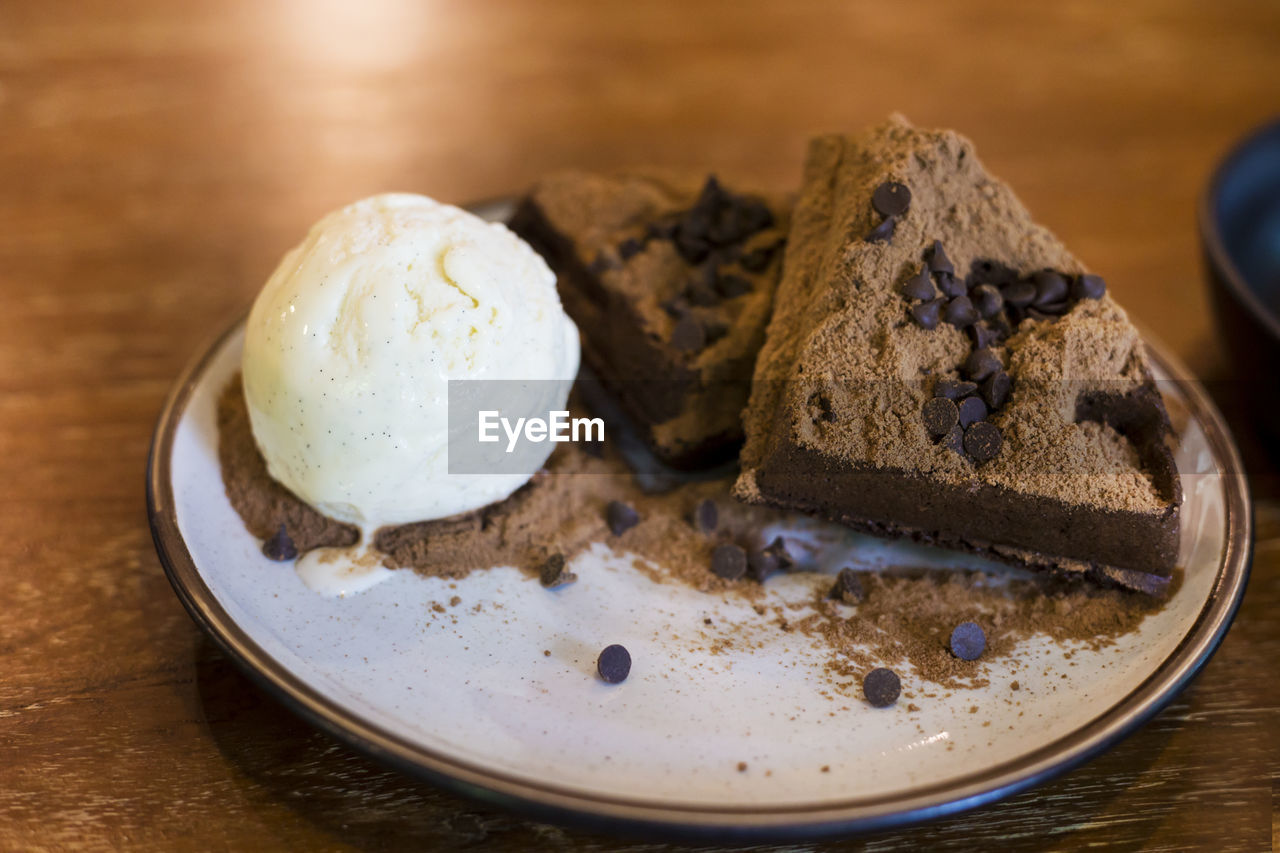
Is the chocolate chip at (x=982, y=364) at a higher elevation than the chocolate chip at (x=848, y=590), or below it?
higher

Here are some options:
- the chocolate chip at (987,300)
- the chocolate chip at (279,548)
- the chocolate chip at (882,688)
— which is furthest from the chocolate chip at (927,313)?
the chocolate chip at (279,548)

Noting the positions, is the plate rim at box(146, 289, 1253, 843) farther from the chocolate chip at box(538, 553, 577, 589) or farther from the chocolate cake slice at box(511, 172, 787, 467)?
the chocolate cake slice at box(511, 172, 787, 467)

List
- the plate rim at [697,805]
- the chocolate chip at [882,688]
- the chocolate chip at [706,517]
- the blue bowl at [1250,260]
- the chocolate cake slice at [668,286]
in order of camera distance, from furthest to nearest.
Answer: the blue bowl at [1250,260] < the chocolate cake slice at [668,286] < the chocolate chip at [706,517] < the chocolate chip at [882,688] < the plate rim at [697,805]

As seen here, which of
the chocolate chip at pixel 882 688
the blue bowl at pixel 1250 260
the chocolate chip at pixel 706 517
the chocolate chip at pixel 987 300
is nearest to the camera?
the chocolate chip at pixel 882 688

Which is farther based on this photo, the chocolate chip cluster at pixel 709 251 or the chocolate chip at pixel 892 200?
the chocolate chip cluster at pixel 709 251

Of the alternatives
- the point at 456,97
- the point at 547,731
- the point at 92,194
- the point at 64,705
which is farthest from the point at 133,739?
the point at 456,97

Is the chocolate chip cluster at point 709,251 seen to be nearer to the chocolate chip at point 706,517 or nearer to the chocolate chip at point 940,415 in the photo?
the chocolate chip at point 706,517
